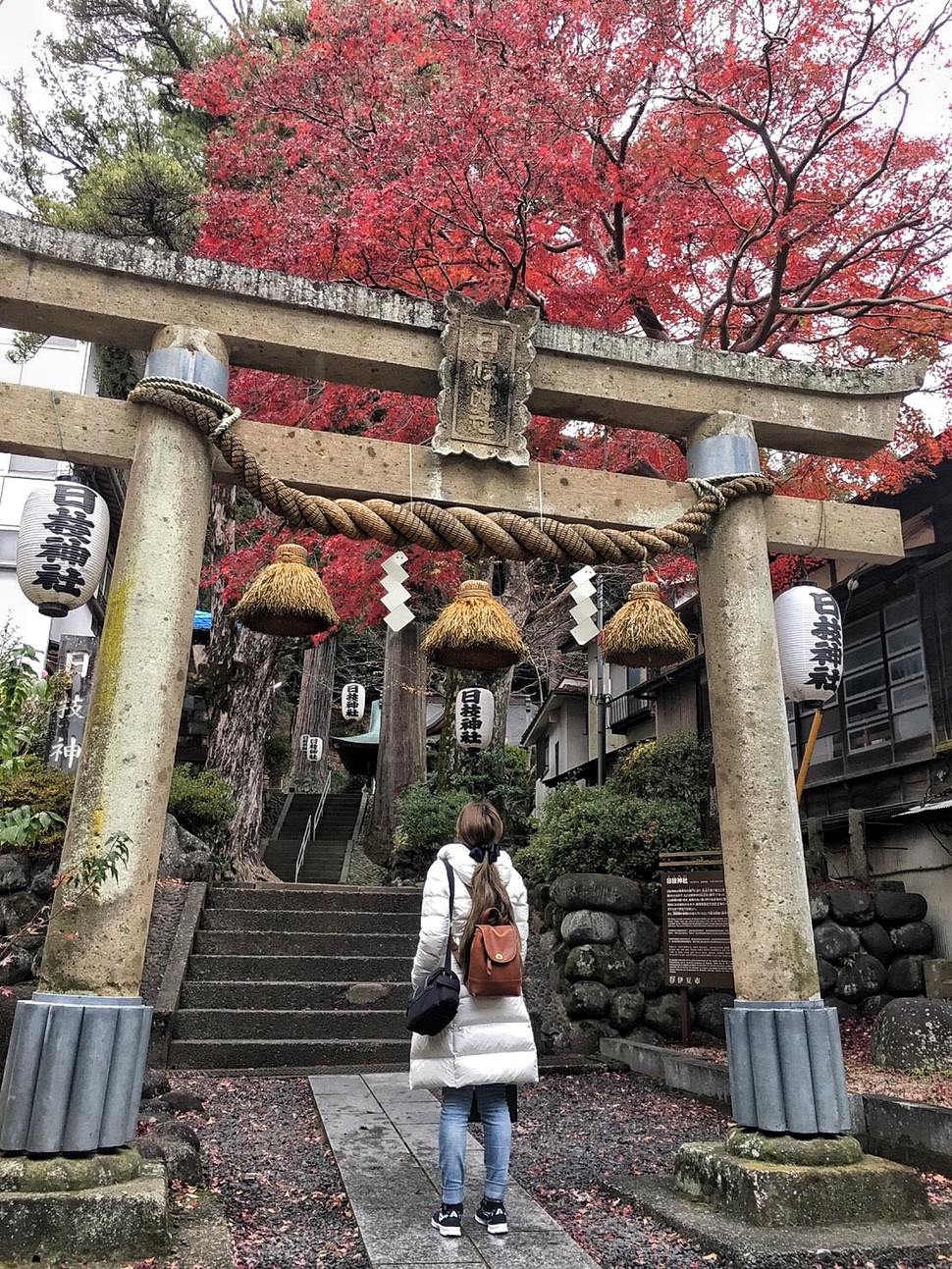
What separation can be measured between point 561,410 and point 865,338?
686cm

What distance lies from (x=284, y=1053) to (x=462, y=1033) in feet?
14.8

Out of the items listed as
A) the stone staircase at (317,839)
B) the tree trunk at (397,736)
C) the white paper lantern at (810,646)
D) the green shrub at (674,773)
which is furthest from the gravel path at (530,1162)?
the stone staircase at (317,839)

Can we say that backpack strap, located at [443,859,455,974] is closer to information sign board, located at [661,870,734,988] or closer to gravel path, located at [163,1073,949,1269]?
gravel path, located at [163,1073,949,1269]

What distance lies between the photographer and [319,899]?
10258mm

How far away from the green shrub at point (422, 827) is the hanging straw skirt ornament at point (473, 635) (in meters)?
7.32

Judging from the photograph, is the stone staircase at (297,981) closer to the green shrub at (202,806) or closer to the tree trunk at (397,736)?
the green shrub at (202,806)

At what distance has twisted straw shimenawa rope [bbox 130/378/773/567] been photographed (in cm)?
489

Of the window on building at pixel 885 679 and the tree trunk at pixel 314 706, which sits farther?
the tree trunk at pixel 314 706

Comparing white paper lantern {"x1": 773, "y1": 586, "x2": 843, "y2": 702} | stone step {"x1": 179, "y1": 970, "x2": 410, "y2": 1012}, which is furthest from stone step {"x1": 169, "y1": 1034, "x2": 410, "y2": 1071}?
white paper lantern {"x1": 773, "y1": 586, "x2": 843, "y2": 702}

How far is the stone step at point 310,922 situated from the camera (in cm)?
954

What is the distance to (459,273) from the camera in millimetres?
11633

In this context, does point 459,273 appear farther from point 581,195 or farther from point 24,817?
point 24,817

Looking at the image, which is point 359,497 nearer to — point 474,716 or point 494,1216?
point 494,1216

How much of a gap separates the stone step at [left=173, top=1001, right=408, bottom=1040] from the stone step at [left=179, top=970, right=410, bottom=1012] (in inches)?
4.9
